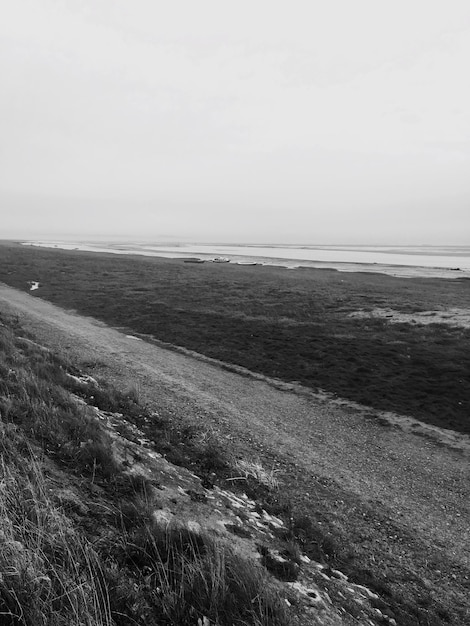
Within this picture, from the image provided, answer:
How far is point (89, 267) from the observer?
72438 millimetres

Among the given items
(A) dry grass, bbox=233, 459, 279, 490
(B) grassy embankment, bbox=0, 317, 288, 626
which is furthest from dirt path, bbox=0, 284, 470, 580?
(B) grassy embankment, bbox=0, 317, 288, 626

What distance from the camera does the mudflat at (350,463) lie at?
8.38m

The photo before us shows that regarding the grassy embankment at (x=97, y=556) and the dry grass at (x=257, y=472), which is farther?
the dry grass at (x=257, y=472)

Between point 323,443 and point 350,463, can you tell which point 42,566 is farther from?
point 323,443

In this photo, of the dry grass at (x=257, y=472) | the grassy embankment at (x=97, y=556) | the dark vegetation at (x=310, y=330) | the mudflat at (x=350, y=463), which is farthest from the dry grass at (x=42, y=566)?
the dark vegetation at (x=310, y=330)

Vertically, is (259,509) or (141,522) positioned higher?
(141,522)

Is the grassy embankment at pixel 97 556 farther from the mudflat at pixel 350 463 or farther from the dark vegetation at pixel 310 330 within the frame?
the dark vegetation at pixel 310 330

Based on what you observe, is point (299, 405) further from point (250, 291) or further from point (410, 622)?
point (250, 291)

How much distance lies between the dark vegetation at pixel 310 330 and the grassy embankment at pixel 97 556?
14.4 meters

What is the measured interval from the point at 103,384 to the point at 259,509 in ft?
30.8

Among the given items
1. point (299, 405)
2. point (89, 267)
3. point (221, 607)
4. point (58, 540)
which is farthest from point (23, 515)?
point (89, 267)

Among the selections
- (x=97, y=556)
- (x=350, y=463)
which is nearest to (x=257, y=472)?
(x=350, y=463)

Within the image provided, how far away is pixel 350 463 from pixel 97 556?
10.1 metres

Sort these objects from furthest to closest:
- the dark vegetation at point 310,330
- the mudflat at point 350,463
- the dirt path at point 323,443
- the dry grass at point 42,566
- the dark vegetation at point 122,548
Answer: the dark vegetation at point 310,330 → the dirt path at point 323,443 → the mudflat at point 350,463 → the dark vegetation at point 122,548 → the dry grass at point 42,566
